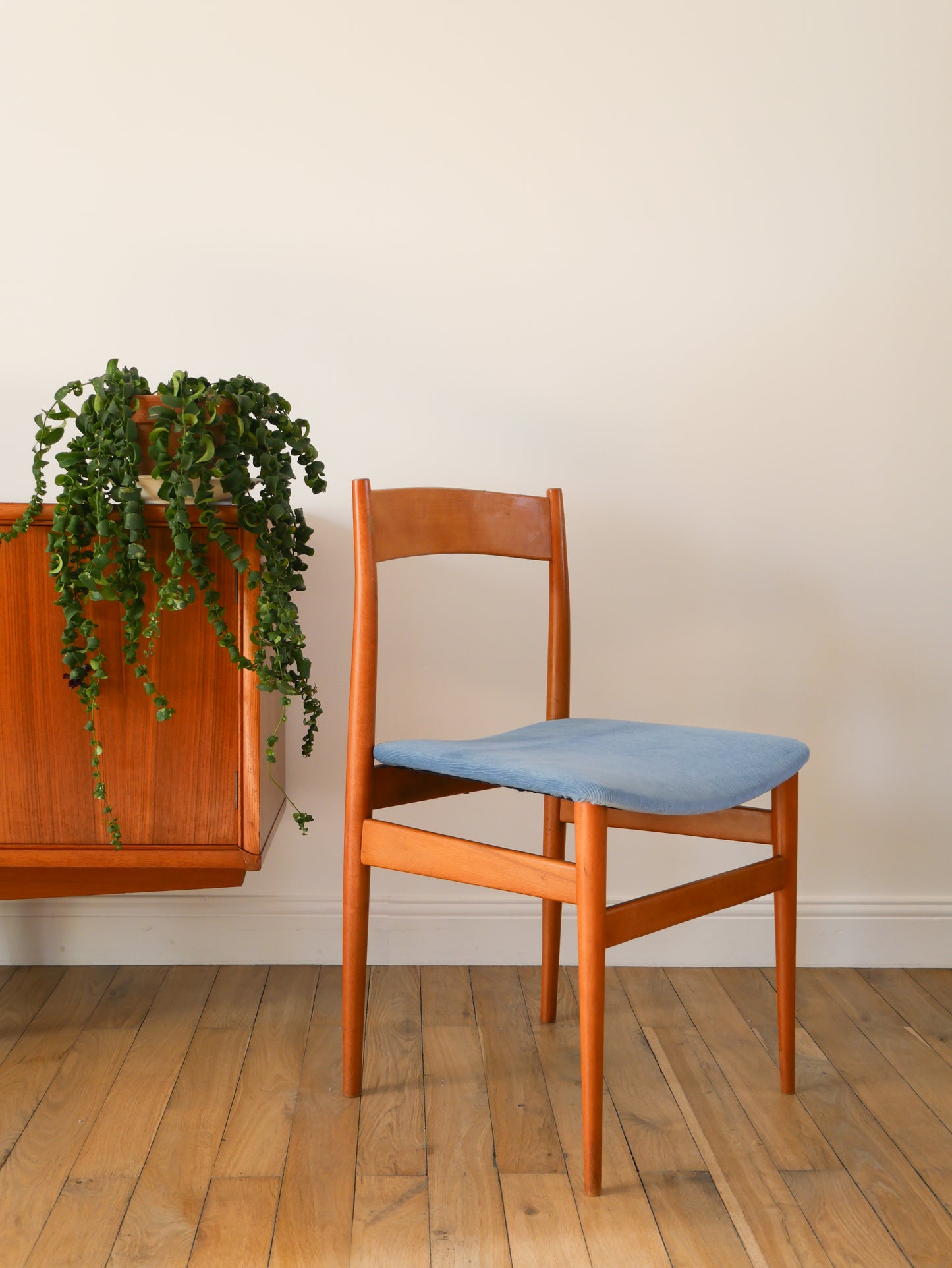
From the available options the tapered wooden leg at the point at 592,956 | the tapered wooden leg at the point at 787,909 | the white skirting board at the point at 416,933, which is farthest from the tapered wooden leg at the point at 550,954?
the tapered wooden leg at the point at 592,956

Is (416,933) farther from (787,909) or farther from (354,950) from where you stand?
(787,909)

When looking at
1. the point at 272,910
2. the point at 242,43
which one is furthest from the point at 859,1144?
the point at 242,43

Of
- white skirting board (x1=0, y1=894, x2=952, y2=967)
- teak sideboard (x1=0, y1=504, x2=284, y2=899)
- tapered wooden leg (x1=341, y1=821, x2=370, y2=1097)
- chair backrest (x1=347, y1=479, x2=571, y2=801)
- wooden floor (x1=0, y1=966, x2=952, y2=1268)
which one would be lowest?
wooden floor (x1=0, y1=966, x2=952, y2=1268)

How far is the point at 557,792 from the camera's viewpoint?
1152 mm

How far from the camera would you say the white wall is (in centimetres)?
181

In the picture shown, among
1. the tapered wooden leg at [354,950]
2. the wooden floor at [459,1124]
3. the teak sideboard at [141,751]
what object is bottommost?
the wooden floor at [459,1124]

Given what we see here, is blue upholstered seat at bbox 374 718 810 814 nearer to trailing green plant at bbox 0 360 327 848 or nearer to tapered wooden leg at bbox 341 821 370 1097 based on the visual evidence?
tapered wooden leg at bbox 341 821 370 1097

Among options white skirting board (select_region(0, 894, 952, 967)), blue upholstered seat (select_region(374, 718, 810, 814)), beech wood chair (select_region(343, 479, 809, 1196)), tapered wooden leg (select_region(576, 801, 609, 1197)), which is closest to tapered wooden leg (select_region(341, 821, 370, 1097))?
beech wood chair (select_region(343, 479, 809, 1196))

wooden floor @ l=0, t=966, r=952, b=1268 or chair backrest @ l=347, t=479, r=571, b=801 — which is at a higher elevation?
chair backrest @ l=347, t=479, r=571, b=801

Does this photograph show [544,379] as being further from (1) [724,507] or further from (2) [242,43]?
(2) [242,43]

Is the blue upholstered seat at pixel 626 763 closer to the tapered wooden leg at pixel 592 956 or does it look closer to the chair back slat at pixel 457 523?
the tapered wooden leg at pixel 592 956

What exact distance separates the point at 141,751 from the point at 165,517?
13.7 inches

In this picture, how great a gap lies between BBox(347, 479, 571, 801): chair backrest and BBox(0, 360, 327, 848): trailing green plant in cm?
11

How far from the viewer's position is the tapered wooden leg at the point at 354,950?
4.53ft
